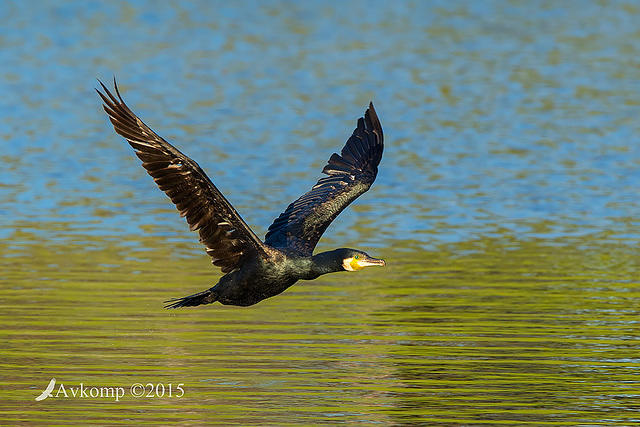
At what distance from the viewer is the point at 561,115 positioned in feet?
97.7

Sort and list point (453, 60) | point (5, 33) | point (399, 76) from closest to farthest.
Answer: point (399, 76)
point (453, 60)
point (5, 33)

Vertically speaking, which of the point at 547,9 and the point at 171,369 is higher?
the point at 547,9

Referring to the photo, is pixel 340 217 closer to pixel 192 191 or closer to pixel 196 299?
pixel 196 299

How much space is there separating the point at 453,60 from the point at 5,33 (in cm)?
1197

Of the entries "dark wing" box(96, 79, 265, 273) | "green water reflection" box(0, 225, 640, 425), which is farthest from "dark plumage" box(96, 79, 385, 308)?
"green water reflection" box(0, 225, 640, 425)

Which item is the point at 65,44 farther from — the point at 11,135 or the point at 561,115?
the point at 561,115

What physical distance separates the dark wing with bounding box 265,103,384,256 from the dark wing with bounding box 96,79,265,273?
0.65 meters

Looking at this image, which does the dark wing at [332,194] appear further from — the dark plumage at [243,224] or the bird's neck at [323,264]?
the bird's neck at [323,264]

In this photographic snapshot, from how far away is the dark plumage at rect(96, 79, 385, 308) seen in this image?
1080cm

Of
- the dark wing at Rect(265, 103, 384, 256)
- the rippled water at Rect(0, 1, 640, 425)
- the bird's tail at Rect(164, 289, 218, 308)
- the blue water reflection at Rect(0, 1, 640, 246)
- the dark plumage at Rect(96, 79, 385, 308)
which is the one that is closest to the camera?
the dark plumage at Rect(96, 79, 385, 308)

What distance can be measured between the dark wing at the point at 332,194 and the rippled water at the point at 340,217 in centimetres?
95

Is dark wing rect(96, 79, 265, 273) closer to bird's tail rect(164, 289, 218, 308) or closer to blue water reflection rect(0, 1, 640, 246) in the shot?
bird's tail rect(164, 289, 218, 308)

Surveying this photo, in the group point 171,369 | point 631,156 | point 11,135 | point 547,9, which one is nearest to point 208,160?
point 11,135

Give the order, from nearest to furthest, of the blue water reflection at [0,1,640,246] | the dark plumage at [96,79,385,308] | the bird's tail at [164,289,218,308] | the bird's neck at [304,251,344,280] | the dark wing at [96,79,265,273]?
the dark wing at [96,79,265,273] → the dark plumage at [96,79,385,308] → the bird's tail at [164,289,218,308] → the bird's neck at [304,251,344,280] → the blue water reflection at [0,1,640,246]
